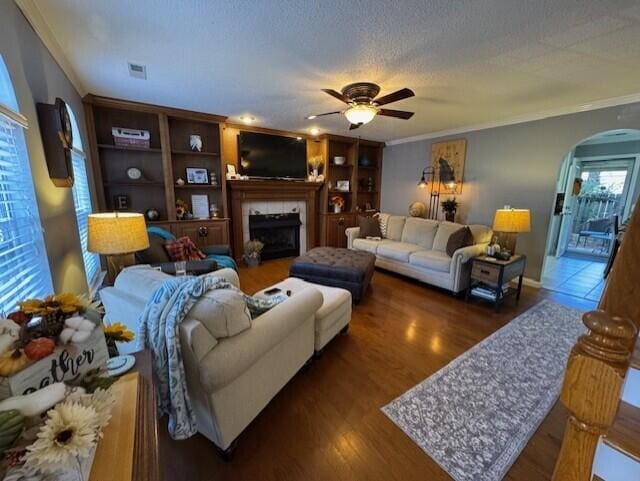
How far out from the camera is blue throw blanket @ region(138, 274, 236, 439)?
1.16 meters

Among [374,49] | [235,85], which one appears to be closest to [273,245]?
[235,85]

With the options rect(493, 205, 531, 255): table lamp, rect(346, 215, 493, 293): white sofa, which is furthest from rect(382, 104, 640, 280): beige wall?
rect(493, 205, 531, 255): table lamp

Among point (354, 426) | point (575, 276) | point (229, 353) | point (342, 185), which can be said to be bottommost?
point (354, 426)

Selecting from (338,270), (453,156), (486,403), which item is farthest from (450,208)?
(486,403)

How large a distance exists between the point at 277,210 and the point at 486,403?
4233mm

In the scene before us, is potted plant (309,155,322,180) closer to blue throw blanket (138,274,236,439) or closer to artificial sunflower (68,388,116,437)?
blue throw blanket (138,274,236,439)

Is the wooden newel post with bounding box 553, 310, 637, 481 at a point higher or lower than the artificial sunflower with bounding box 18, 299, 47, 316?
lower

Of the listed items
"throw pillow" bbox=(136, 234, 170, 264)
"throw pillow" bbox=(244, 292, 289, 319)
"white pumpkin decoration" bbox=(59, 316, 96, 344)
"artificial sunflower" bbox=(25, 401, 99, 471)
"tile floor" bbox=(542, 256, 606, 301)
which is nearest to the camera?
"artificial sunflower" bbox=(25, 401, 99, 471)

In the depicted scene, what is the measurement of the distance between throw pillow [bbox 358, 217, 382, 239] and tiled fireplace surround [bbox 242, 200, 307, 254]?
1.30 m

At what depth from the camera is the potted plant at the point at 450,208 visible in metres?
4.50

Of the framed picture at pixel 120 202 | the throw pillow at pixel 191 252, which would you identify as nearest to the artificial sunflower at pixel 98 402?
the throw pillow at pixel 191 252

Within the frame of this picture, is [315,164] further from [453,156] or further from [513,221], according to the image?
[513,221]

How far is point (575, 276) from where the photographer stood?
4211 millimetres

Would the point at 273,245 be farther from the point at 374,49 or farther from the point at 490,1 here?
the point at 490,1
